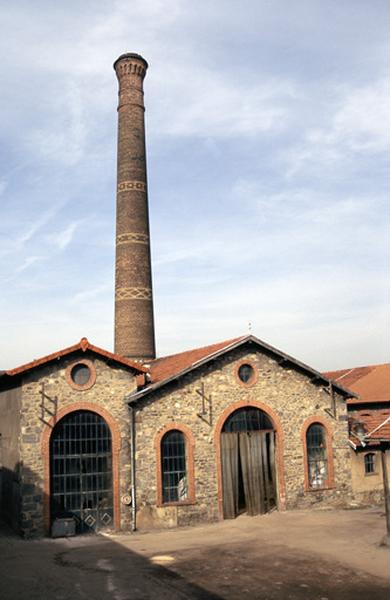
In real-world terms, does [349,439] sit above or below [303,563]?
above

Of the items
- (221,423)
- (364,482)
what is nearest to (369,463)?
(364,482)

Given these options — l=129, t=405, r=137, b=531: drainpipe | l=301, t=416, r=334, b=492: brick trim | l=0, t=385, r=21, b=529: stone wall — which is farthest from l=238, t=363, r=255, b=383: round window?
l=0, t=385, r=21, b=529: stone wall

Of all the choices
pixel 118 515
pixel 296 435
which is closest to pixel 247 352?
pixel 296 435

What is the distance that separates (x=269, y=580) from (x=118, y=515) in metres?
7.17

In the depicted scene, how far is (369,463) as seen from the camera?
883 inches

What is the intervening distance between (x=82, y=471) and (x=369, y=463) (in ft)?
36.4

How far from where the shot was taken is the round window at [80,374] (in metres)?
18.4

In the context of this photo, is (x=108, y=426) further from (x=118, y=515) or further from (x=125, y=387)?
(x=118, y=515)

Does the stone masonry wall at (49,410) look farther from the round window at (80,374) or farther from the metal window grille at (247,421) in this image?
the metal window grille at (247,421)

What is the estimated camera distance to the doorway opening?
65.0 feet

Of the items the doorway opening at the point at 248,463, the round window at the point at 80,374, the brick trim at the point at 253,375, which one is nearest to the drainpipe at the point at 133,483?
the round window at the point at 80,374

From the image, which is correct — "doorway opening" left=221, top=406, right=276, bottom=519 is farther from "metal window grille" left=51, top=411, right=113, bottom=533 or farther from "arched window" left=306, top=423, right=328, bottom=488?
"metal window grille" left=51, top=411, right=113, bottom=533

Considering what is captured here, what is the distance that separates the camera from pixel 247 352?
2083 centimetres

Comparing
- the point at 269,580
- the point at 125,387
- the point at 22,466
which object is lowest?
the point at 269,580
